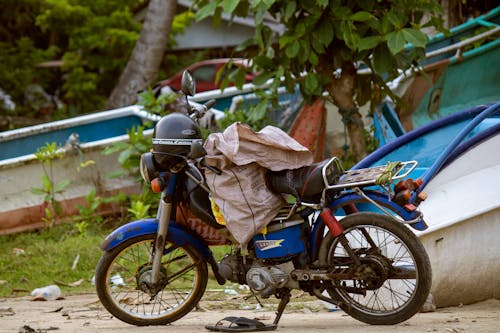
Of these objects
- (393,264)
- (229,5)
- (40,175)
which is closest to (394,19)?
(229,5)

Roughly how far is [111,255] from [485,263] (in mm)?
2393

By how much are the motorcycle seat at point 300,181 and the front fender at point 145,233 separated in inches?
24.1

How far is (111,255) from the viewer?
17.5ft

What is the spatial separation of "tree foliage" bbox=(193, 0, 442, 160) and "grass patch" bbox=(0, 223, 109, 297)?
7.54 ft

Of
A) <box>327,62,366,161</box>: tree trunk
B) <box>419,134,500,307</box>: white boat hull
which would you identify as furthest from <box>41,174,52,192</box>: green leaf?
<box>419,134,500,307</box>: white boat hull

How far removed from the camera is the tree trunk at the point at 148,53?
1634cm

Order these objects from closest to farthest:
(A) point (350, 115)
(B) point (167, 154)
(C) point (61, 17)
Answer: (B) point (167, 154) → (A) point (350, 115) → (C) point (61, 17)

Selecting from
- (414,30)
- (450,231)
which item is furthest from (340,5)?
(450,231)

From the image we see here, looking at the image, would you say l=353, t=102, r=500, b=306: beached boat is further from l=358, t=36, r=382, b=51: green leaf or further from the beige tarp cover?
l=358, t=36, r=382, b=51: green leaf

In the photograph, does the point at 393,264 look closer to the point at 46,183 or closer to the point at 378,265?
the point at 378,265

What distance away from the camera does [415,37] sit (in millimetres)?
7469

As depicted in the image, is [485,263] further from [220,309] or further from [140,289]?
[140,289]

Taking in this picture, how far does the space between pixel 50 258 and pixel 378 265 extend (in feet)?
13.4

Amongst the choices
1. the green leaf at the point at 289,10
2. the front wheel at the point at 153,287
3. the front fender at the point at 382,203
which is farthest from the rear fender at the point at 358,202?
the green leaf at the point at 289,10
